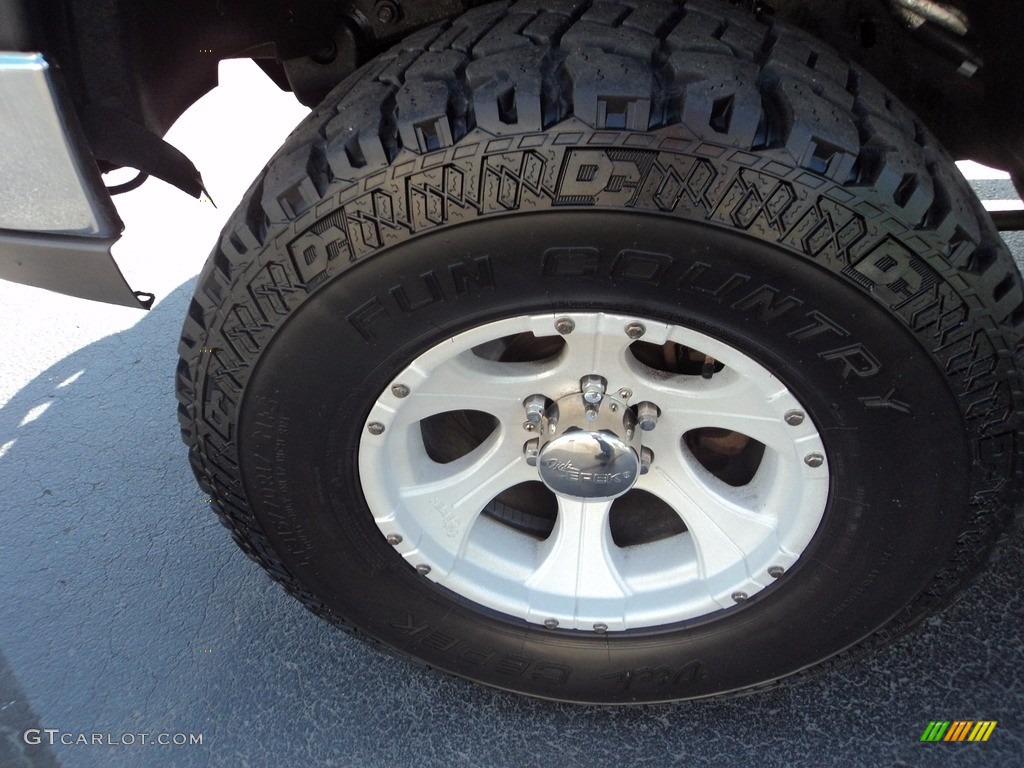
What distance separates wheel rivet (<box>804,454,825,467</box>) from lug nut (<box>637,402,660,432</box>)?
0.24m

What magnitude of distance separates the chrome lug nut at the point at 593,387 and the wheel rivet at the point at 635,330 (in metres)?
0.15

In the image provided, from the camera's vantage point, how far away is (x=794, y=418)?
124cm

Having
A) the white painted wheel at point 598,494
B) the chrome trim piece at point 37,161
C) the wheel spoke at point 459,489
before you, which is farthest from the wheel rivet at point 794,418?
the chrome trim piece at point 37,161

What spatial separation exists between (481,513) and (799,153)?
88 centimetres

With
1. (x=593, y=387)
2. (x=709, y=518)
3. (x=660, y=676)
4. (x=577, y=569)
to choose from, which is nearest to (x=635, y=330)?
(x=593, y=387)

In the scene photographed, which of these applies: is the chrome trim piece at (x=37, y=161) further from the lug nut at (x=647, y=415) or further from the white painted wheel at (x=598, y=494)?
the lug nut at (x=647, y=415)

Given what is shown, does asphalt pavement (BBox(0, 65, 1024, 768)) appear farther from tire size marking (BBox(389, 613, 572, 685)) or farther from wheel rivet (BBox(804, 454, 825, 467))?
wheel rivet (BBox(804, 454, 825, 467))

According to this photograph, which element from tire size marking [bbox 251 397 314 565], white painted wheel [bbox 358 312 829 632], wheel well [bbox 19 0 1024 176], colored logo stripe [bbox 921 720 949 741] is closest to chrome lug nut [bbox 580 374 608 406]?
white painted wheel [bbox 358 312 829 632]

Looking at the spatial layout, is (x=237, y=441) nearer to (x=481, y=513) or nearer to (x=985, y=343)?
(x=481, y=513)

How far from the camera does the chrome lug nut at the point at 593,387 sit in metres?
1.33

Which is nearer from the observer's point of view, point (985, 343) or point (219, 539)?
point (985, 343)

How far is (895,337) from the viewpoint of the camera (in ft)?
3.71

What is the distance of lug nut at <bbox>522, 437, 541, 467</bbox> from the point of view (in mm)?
1428

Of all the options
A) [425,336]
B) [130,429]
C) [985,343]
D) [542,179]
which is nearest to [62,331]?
[130,429]
